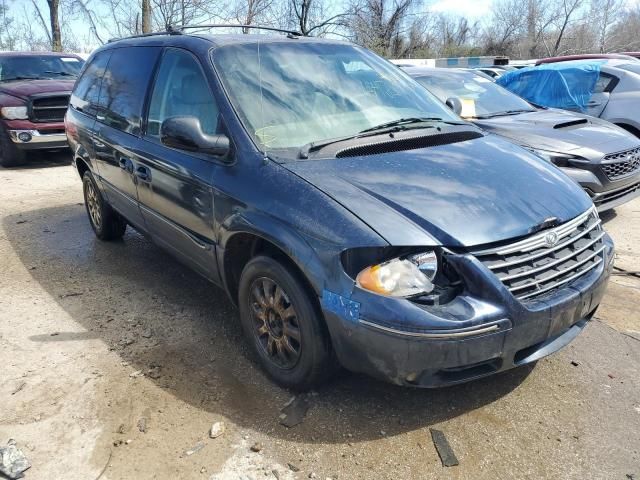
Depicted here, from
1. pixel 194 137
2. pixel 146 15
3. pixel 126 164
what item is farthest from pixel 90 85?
pixel 146 15

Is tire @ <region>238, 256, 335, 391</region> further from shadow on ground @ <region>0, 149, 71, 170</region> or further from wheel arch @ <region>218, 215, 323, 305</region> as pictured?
shadow on ground @ <region>0, 149, 71, 170</region>

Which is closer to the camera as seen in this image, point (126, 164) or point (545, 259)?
point (545, 259)

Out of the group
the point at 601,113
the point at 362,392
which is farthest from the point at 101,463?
the point at 601,113

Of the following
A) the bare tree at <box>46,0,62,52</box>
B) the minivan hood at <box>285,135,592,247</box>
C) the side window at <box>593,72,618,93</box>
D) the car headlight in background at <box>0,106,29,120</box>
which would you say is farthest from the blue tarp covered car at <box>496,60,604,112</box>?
the bare tree at <box>46,0,62,52</box>

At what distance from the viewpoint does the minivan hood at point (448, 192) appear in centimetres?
238

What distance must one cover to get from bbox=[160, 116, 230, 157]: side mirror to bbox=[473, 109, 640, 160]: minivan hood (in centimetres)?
354

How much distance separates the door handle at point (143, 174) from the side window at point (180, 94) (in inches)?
9.9

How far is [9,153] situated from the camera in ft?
30.6

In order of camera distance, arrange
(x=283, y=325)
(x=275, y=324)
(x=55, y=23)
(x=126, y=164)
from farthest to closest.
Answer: (x=55, y=23) < (x=126, y=164) < (x=275, y=324) < (x=283, y=325)

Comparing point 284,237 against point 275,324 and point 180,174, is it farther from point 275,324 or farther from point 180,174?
point 180,174

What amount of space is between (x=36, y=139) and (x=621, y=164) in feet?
29.2

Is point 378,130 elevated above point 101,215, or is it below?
above

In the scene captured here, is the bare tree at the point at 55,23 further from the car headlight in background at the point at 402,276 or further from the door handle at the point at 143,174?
the car headlight in background at the point at 402,276

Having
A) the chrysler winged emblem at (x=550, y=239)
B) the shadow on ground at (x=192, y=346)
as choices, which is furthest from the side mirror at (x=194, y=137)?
the chrysler winged emblem at (x=550, y=239)
